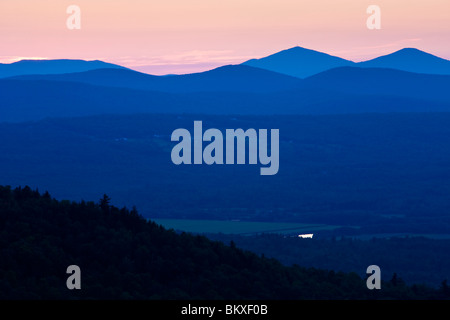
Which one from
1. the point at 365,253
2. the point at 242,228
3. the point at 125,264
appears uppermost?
the point at 125,264

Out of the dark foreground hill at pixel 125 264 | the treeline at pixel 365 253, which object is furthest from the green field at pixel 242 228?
the dark foreground hill at pixel 125 264

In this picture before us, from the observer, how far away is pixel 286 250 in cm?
14050

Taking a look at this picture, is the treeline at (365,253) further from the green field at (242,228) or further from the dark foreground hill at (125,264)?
the dark foreground hill at (125,264)

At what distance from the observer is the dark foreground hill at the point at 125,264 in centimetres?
5256

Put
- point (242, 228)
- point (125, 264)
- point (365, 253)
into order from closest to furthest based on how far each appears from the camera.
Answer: point (125, 264)
point (365, 253)
point (242, 228)

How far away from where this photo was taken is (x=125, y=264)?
5597cm

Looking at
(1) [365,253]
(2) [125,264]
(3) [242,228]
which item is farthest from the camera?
(3) [242,228]

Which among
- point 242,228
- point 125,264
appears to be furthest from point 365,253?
point 125,264

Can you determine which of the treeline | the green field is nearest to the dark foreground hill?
the treeline

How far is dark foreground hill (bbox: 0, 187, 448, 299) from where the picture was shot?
172ft

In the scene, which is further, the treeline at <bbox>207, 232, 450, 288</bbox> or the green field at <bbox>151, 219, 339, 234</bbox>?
the green field at <bbox>151, 219, 339, 234</bbox>

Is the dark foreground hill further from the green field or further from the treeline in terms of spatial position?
the green field

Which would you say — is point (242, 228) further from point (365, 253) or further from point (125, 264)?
point (125, 264)
